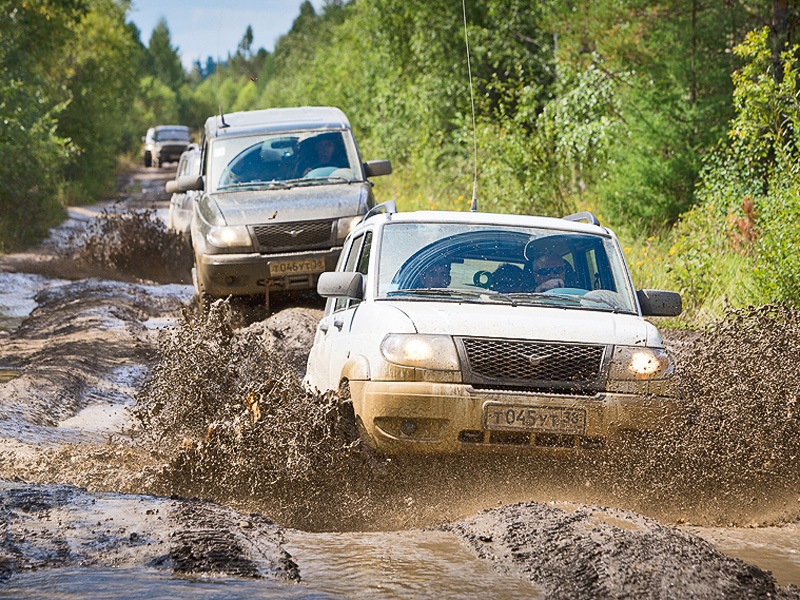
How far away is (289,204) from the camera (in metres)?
12.8

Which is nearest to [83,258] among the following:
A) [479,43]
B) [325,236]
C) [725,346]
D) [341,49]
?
[325,236]

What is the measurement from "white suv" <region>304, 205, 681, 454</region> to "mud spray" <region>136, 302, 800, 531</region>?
176 mm

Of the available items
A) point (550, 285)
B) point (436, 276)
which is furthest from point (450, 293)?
point (550, 285)

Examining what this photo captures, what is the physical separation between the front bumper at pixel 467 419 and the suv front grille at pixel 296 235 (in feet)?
22.6

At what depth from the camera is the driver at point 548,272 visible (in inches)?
266

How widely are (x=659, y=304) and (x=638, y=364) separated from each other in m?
0.95

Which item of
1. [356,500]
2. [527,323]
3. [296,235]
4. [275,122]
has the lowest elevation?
[356,500]

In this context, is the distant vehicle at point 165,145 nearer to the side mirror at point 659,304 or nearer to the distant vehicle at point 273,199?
the distant vehicle at point 273,199

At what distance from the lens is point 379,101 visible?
128ft

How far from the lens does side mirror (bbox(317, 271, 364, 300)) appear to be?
22.2ft

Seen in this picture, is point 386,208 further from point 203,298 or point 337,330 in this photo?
point 203,298

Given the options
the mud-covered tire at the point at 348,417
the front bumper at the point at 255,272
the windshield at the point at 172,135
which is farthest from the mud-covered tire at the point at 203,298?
the windshield at the point at 172,135

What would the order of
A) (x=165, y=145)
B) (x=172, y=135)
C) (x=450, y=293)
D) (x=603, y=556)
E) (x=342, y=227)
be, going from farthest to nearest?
(x=172, y=135), (x=165, y=145), (x=342, y=227), (x=450, y=293), (x=603, y=556)

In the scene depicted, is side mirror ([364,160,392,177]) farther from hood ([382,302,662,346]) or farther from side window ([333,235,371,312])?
hood ([382,302,662,346])
